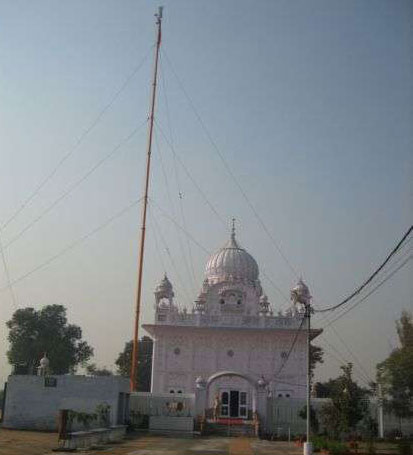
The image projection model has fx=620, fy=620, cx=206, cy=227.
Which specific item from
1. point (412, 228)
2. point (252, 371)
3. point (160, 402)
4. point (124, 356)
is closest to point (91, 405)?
point (160, 402)

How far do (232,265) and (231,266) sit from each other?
0.45ft

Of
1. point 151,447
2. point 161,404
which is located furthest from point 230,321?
point 151,447

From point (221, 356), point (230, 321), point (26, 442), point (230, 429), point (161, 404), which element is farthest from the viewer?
point (230, 321)

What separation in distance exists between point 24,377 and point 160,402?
8843 millimetres

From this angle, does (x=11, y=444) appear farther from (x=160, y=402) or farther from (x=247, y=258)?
(x=247, y=258)

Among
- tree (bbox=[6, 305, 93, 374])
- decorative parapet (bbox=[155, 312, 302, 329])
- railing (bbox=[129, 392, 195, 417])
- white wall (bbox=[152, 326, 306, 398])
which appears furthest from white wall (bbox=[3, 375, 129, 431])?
tree (bbox=[6, 305, 93, 374])

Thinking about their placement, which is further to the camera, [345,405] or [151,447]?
[345,405]

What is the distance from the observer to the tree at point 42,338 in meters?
63.7

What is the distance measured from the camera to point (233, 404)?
42.7 metres

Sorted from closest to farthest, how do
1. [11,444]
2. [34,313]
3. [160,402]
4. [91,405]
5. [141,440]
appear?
1. [11,444]
2. [141,440]
3. [91,405]
4. [160,402]
5. [34,313]

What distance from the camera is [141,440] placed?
96.8 feet

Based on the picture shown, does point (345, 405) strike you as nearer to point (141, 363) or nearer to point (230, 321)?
point (230, 321)

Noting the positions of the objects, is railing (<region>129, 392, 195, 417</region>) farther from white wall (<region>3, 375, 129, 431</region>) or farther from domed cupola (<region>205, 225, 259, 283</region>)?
domed cupola (<region>205, 225, 259, 283</region>)

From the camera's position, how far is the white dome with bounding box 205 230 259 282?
53.0 meters
